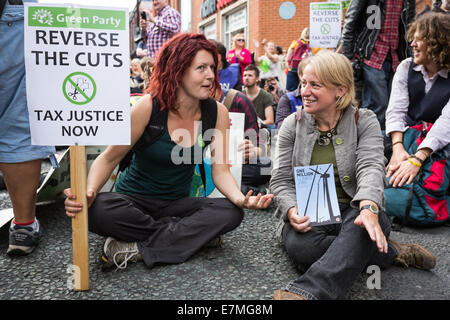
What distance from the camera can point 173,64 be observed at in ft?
7.23

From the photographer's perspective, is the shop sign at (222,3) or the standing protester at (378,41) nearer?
the standing protester at (378,41)

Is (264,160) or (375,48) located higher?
(375,48)

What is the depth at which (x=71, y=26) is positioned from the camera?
66.4 inches

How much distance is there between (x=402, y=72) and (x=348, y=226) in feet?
5.53

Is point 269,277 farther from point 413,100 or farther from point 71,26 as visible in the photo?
point 413,100

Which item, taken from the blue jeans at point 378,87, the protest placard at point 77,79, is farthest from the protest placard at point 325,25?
the protest placard at point 77,79

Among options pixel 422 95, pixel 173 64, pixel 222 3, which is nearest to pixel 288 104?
pixel 422 95

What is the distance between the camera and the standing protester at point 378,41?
3734 mm

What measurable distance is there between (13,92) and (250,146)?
1.51 metres

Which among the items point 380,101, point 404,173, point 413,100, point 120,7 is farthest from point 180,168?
point 380,101

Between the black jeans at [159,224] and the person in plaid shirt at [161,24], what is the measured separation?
9.95 feet

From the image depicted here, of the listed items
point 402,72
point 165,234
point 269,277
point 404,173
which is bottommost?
point 269,277

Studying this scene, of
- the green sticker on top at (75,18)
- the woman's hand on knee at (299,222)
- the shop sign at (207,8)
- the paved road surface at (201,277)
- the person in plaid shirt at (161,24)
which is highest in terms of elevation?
the shop sign at (207,8)

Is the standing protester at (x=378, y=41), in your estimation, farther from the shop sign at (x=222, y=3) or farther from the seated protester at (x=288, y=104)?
the shop sign at (x=222, y=3)
